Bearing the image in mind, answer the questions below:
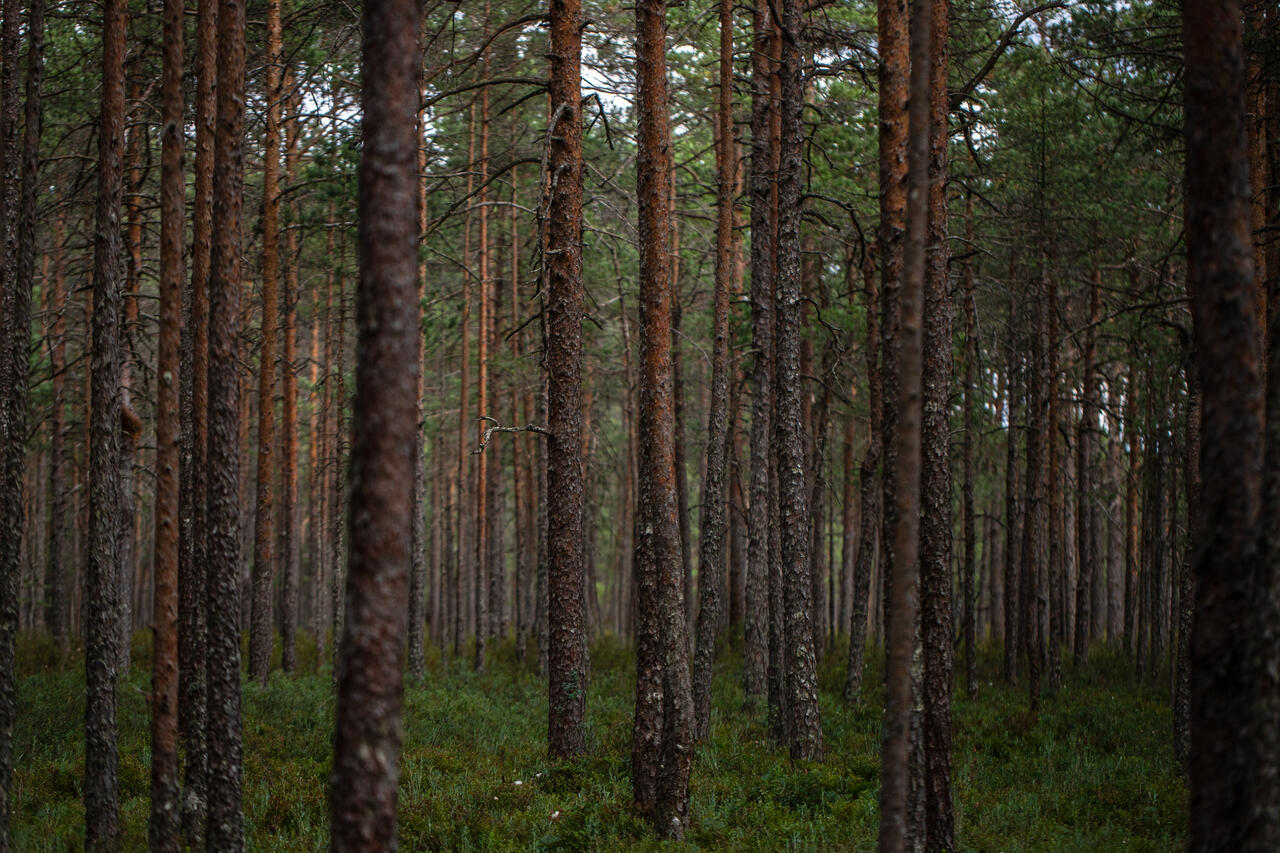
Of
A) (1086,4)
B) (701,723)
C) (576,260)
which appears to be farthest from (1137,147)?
(701,723)

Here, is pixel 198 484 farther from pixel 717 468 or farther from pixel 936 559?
pixel 936 559

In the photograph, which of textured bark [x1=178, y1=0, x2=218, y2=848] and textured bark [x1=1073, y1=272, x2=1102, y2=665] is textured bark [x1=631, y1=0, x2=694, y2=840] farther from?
textured bark [x1=1073, y1=272, x2=1102, y2=665]

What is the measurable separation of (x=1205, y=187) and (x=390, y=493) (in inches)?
164

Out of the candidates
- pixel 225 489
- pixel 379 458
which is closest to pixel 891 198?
pixel 379 458

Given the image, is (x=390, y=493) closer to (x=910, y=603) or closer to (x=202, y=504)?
(x=910, y=603)

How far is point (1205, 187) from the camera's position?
4684 mm

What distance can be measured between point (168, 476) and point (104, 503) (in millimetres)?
664

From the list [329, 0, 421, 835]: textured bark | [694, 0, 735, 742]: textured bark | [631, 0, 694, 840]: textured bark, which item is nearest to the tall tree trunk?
[694, 0, 735, 742]: textured bark

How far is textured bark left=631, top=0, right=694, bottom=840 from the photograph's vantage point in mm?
7938

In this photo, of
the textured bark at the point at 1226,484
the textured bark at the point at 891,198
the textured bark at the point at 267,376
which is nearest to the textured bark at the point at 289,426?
the textured bark at the point at 267,376

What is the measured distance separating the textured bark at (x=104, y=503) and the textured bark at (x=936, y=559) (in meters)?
6.24

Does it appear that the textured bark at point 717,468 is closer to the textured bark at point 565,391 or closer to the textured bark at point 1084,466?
the textured bark at point 565,391

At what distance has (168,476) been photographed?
7285 mm

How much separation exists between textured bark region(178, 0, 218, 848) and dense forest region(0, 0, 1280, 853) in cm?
6
